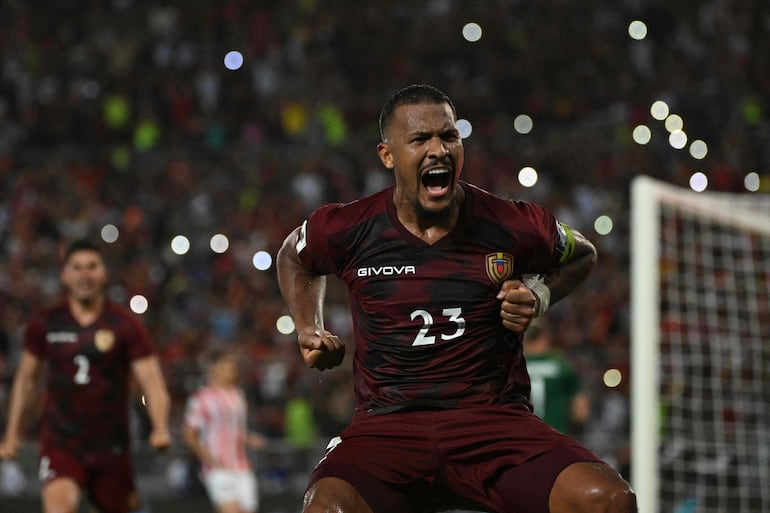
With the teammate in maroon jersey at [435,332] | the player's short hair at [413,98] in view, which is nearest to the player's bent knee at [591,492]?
the teammate in maroon jersey at [435,332]

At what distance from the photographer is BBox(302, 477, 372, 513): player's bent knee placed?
4078 mm

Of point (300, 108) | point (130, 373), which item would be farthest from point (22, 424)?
point (300, 108)

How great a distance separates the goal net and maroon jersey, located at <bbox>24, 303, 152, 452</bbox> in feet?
9.70

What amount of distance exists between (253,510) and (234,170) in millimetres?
9050

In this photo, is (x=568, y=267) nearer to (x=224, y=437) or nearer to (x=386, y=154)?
(x=386, y=154)

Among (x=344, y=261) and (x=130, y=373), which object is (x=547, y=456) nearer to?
(x=344, y=261)

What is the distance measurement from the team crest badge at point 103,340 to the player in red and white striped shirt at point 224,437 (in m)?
2.81

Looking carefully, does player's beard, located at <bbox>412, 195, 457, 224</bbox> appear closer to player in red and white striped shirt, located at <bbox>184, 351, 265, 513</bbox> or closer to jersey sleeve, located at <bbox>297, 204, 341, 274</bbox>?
jersey sleeve, located at <bbox>297, 204, 341, 274</bbox>

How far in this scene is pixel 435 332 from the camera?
4.41 meters

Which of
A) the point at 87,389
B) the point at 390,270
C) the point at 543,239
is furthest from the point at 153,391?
the point at 543,239

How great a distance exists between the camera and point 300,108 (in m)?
20.2

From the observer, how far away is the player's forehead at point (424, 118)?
439 cm

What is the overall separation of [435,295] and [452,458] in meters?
Answer: 0.57

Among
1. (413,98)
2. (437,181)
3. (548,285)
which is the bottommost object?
(548,285)
